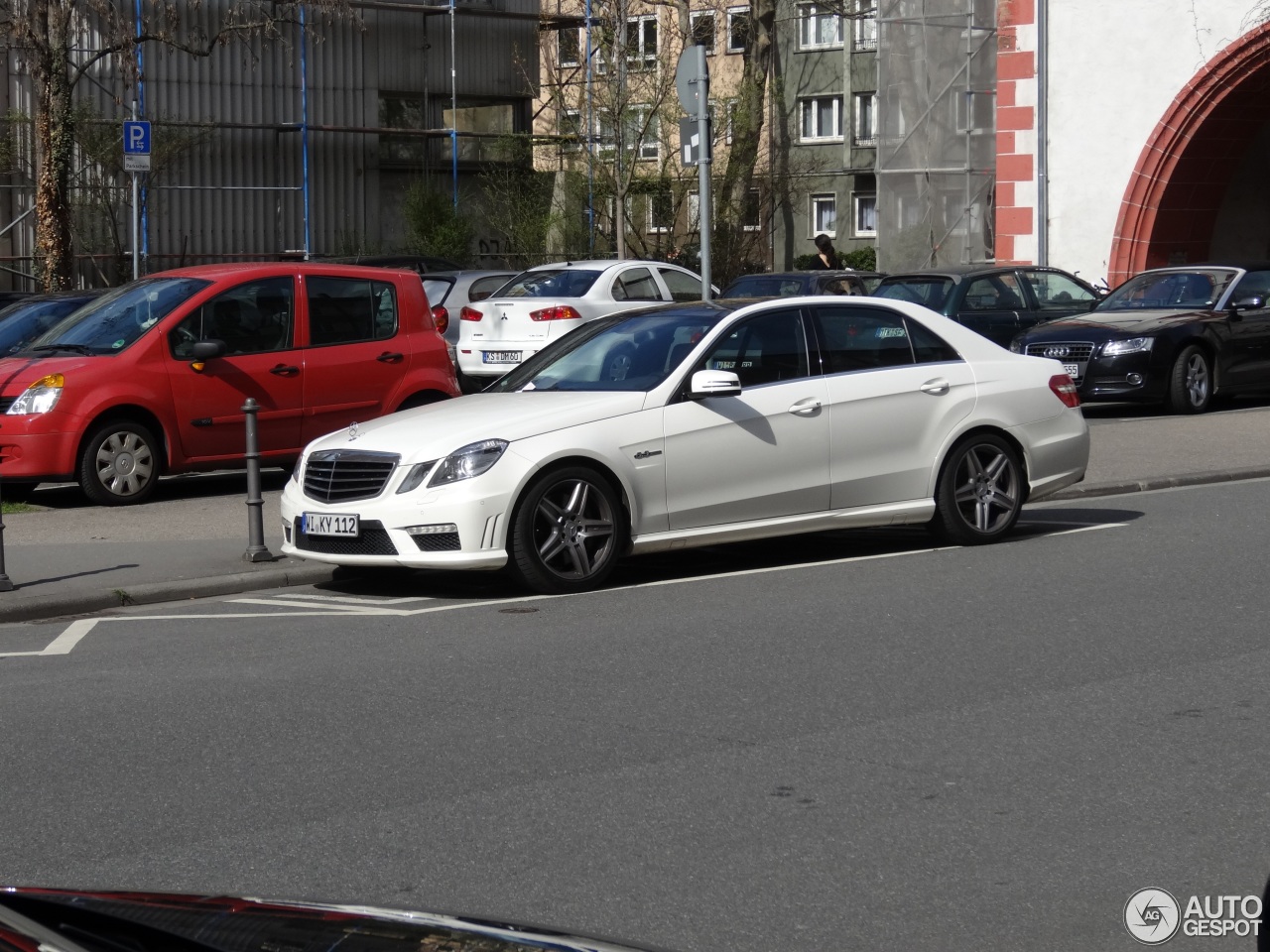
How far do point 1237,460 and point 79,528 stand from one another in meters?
9.56

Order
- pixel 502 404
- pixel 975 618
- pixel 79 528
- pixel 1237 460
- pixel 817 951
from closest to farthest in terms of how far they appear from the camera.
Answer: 1. pixel 817 951
2. pixel 975 618
3. pixel 502 404
4. pixel 79 528
5. pixel 1237 460

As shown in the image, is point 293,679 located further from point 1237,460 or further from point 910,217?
point 910,217

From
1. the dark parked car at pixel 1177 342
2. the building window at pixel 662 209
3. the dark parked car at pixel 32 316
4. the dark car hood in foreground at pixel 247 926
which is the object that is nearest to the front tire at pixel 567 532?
the dark car hood in foreground at pixel 247 926

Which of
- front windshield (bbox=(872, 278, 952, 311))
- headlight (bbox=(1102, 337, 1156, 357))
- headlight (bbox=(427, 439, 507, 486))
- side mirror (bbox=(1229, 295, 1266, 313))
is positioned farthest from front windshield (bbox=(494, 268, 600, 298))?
headlight (bbox=(427, 439, 507, 486))

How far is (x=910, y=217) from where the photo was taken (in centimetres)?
3478

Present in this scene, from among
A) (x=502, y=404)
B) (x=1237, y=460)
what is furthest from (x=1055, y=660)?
(x=1237, y=460)

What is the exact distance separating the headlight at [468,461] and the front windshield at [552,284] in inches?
492

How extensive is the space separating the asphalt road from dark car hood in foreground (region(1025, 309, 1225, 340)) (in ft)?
34.6

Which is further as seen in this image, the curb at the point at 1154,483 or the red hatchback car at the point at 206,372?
the curb at the point at 1154,483

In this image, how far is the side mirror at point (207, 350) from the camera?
→ 13656mm

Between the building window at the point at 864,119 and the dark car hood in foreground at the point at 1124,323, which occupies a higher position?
the building window at the point at 864,119

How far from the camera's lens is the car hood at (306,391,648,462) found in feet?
31.2

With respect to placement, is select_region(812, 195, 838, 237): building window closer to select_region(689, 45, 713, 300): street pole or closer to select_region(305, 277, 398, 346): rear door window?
select_region(689, 45, 713, 300): street pole

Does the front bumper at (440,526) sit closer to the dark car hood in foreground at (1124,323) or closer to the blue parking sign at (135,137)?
the blue parking sign at (135,137)
